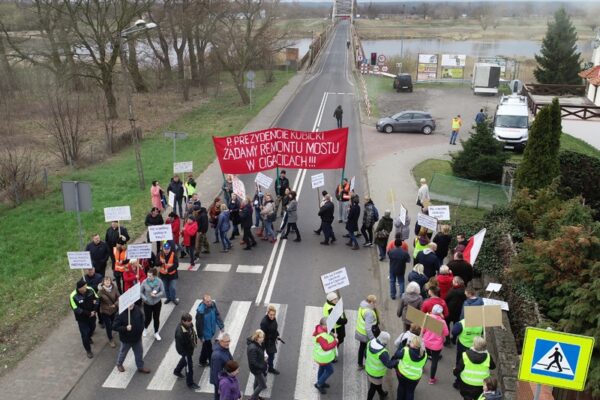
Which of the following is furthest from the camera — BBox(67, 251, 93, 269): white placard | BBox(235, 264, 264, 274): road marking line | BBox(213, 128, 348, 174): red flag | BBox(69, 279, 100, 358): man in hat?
BBox(213, 128, 348, 174): red flag

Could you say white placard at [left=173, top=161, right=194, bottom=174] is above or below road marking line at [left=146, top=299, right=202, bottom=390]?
above

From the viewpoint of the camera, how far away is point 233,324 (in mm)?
12445

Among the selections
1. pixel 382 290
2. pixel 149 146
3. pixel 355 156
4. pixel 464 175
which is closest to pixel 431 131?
pixel 355 156

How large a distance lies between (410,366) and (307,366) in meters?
2.44

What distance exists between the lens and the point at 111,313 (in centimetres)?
1139

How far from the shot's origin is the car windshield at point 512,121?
1129 inches

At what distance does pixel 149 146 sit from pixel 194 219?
1675cm

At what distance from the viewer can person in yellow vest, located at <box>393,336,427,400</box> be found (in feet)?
30.1

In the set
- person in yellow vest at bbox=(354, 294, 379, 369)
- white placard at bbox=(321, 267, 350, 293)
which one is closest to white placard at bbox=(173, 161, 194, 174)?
white placard at bbox=(321, 267, 350, 293)

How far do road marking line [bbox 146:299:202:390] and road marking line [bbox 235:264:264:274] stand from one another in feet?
12.3

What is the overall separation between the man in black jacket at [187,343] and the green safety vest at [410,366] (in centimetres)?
367

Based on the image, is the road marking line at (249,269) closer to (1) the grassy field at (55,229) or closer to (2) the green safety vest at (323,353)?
(1) the grassy field at (55,229)

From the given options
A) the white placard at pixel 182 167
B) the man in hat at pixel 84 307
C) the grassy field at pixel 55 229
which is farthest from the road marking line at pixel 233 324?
the white placard at pixel 182 167

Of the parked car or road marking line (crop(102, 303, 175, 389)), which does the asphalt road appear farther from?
the parked car
